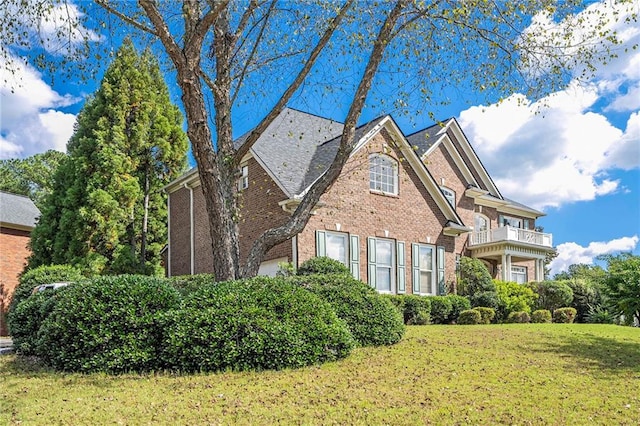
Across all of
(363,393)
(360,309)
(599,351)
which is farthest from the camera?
(599,351)

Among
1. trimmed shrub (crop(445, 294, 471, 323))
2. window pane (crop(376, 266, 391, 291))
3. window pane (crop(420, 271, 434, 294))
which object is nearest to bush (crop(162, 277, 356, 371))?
window pane (crop(376, 266, 391, 291))

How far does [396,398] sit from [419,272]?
13300mm

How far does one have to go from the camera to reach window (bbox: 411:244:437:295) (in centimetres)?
1936

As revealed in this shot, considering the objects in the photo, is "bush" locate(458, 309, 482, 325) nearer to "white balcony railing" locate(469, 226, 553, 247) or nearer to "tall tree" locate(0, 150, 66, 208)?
"white balcony railing" locate(469, 226, 553, 247)

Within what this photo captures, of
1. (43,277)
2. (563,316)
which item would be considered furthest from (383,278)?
(43,277)

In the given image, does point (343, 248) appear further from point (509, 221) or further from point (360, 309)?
point (509, 221)

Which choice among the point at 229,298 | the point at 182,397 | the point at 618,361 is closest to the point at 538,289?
the point at 618,361

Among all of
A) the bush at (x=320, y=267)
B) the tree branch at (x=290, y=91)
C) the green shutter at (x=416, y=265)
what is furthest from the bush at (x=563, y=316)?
the tree branch at (x=290, y=91)

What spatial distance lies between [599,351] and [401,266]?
880cm

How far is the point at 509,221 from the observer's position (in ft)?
98.2

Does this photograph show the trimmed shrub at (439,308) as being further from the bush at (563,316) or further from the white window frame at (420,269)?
the bush at (563,316)

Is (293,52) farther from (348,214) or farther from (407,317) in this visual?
(407,317)

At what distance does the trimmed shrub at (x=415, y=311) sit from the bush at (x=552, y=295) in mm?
7921

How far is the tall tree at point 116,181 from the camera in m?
20.5
